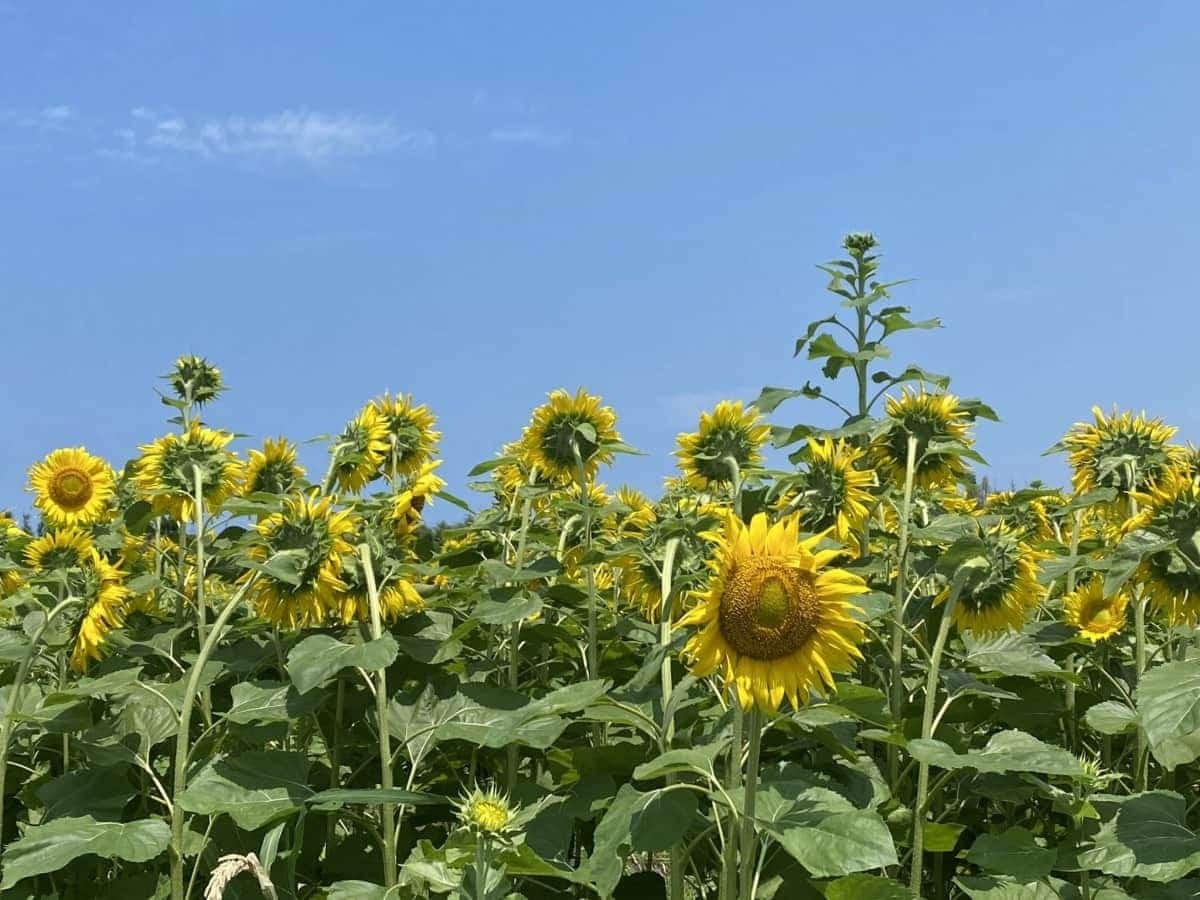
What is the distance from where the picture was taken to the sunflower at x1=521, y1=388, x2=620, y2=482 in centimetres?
400

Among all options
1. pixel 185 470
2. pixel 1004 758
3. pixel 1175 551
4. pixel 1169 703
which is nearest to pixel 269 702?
pixel 185 470

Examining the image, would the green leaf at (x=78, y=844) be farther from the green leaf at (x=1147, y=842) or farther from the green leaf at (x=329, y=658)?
the green leaf at (x=1147, y=842)

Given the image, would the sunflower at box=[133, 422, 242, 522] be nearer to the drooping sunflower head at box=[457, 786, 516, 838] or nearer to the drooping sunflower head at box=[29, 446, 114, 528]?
the drooping sunflower head at box=[29, 446, 114, 528]

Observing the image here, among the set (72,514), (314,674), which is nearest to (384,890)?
(314,674)

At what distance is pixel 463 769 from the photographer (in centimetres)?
404

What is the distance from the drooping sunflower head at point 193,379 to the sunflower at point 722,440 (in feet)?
5.98

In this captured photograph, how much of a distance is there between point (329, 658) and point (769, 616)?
4.03ft

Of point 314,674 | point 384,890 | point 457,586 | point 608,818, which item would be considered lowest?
point 384,890

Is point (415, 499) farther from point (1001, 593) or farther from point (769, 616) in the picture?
point (769, 616)

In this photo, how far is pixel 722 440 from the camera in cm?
387

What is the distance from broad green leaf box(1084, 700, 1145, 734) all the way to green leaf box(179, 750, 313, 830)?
1973mm

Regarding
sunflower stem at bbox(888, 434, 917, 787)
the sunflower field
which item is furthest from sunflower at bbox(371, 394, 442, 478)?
sunflower stem at bbox(888, 434, 917, 787)

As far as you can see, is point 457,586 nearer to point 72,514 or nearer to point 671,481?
point 671,481

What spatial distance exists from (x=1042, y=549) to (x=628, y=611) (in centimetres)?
144
